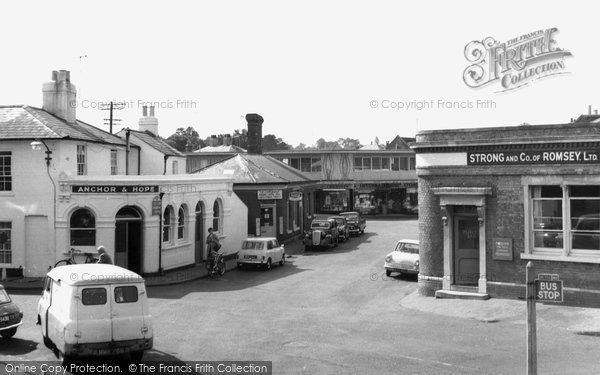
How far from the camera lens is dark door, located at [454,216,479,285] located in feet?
67.0

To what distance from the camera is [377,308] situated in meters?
19.6

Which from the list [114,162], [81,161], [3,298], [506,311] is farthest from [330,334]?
[114,162]

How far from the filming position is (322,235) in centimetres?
3491

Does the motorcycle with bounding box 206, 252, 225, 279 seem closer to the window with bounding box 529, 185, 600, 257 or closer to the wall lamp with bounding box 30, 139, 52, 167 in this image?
the wall lamp with bounding box 30, 139, 52, 167

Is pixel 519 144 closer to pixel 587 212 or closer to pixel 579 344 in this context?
pixel 587 212

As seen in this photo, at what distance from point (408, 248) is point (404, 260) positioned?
0.93m

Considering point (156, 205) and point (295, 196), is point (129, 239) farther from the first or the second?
point (295, 196)

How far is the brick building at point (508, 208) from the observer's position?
1834cm

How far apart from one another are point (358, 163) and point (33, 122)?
3936 cm

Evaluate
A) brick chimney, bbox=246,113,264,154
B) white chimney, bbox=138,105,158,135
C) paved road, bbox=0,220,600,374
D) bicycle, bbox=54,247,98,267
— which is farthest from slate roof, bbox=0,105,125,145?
brick chimney, bbox=246,113,264,154

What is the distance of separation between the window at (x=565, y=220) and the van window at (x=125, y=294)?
12.4 m

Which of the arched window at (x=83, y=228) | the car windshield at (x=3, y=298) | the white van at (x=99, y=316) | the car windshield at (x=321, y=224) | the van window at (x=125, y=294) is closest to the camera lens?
the white van at (x=99, y=316)

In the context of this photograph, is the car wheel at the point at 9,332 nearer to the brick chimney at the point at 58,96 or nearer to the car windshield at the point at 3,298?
the car windshield at the point at 3,298

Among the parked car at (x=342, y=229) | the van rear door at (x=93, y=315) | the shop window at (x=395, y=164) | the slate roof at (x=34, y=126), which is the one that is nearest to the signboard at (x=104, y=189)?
the slate roof at (x=34, y=126)
